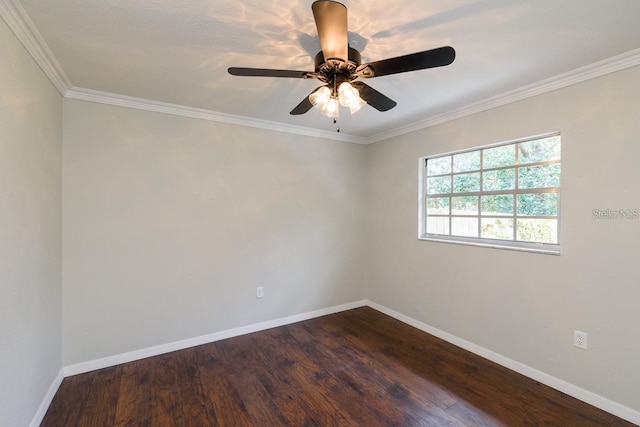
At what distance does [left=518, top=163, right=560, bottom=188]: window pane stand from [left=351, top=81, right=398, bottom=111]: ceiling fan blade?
1564 millimetres

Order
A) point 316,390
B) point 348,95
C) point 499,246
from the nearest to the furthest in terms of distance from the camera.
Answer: point 348,95 → point 316,390 → point 499,246

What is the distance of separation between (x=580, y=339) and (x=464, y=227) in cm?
127

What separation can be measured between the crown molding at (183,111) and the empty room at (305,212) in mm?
19

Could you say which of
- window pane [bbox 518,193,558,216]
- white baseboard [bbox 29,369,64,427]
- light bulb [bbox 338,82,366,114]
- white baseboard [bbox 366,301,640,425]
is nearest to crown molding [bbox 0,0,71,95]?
light bulb [bbox 338,82,366,114]

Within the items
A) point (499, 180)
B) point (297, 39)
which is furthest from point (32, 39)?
point (499, 180)

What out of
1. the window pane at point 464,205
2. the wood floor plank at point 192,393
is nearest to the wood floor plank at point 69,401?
the wood floor plank at point 192,393

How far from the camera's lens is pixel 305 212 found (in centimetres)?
361

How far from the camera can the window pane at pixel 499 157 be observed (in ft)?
8.50

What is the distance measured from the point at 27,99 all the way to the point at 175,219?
1.37m

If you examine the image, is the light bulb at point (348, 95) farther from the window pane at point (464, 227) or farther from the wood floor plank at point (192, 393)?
the wood floor plank at point (192, 393)

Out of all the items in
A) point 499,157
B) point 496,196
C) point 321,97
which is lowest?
point 496,196

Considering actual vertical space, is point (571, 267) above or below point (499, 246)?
below

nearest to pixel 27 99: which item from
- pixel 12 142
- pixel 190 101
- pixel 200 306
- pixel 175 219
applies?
pixel 12 142

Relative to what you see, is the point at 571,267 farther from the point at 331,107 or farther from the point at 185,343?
the point at 185,343
